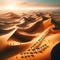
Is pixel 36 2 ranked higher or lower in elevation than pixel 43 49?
higher

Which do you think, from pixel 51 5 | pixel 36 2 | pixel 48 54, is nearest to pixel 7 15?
pixel 36 2

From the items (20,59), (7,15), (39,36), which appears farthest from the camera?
(7,15)

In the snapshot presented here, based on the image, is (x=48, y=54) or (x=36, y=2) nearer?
(x=48, y=54)

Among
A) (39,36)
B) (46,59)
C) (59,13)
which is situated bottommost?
(46,59)

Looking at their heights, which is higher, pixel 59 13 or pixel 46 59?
pixel 59 13

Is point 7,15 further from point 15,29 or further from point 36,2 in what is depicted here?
point 36,2

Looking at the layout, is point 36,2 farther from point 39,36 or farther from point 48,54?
point 48,54

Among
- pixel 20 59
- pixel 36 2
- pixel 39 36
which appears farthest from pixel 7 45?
pixel 36 2

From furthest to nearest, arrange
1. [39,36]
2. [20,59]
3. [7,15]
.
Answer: [7,15]
[39,36]
[20,59]

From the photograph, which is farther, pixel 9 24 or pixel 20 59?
pixel 9 24
